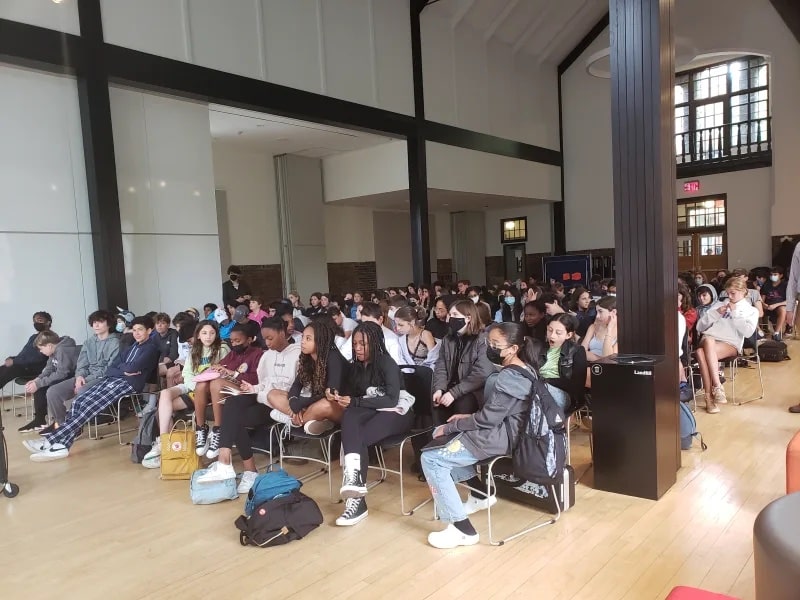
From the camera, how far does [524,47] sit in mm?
15438

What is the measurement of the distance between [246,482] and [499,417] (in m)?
2.02

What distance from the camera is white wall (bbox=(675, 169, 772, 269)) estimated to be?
14.0 m

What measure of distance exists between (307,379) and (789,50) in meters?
14.7

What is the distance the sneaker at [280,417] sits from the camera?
3956 millimetres

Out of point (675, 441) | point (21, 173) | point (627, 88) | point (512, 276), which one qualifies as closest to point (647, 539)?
point (675, 441)

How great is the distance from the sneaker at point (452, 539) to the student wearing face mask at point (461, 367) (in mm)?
894

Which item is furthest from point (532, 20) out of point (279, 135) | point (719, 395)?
point (719, 395)

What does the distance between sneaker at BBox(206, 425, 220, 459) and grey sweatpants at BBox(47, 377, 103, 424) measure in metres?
1.88

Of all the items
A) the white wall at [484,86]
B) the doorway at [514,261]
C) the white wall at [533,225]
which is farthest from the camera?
the doorway at [514,261]

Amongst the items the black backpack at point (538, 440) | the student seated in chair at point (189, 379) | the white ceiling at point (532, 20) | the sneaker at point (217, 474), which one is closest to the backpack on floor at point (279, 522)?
the sneaker at point (217, 474)

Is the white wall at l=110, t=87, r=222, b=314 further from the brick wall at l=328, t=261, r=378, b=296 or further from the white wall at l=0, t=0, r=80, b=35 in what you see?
the brick wall at l=328, t=261, r=378, b=296

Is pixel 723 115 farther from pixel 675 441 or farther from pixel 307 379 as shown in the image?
pixel 307 379

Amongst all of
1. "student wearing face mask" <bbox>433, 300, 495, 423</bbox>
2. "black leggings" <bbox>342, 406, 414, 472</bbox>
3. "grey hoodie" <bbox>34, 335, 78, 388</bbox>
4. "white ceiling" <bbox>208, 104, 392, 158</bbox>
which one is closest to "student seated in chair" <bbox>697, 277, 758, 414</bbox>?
"student wearing face mask" <bbox>433, 300, 495, 423</bbox>

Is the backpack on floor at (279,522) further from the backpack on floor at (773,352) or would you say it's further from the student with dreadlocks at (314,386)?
the backpack on floor at (773,352)
